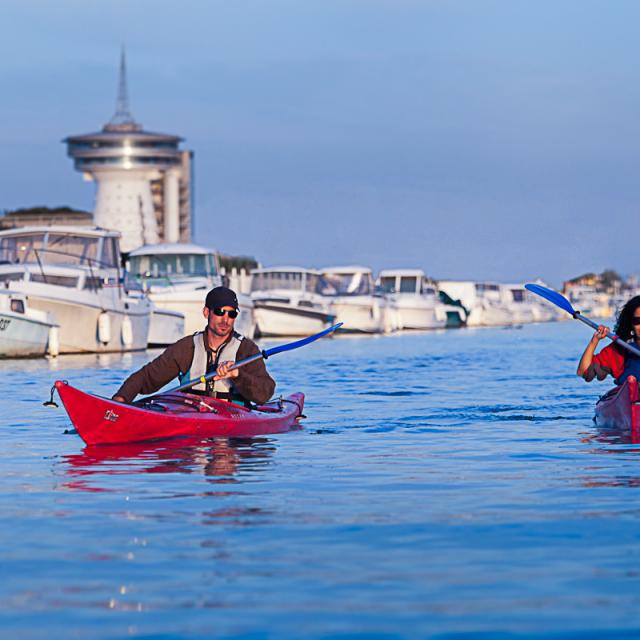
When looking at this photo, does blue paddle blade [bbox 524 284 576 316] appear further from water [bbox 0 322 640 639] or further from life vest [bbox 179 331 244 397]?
life vest [bbox 179 331 244 397]

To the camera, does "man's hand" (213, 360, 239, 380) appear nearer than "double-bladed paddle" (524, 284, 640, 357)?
Yes

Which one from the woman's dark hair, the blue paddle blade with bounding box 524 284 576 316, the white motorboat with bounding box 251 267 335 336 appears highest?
the white motorboat with bounding box 251 267 335 336

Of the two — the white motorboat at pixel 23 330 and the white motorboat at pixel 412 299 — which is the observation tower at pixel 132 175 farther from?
the white motorboat at pixel 23 330

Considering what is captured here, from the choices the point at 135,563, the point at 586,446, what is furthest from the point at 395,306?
the point at 135,563

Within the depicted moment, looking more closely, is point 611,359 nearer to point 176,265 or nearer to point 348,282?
point 176,265

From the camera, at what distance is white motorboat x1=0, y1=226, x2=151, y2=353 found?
109 feet

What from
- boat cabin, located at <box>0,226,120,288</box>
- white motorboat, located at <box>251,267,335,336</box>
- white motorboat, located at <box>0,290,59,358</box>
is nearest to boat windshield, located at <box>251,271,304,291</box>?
white motorboat, located at <box>251,267,335,336</box>

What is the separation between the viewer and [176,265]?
4678 cm

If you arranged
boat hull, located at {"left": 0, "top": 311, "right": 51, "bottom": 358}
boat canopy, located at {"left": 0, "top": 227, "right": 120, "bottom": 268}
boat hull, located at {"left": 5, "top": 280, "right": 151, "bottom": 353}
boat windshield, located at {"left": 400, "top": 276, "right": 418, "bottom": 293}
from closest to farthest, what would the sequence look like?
1. boat hull, located at {"left": 0, "top": 311, "right": 51, "bottom": 358}
2. boat hull, located at {"left": 5, "top": 280, "right": 151, "bottom": 353}
3. boat canopy, located at {"left": 0, "top": 227, "right": 120, "bottom": 268}
4. boat windshield, located at {"left": 400, "top": 276, "right": 418, "bottom": 293}

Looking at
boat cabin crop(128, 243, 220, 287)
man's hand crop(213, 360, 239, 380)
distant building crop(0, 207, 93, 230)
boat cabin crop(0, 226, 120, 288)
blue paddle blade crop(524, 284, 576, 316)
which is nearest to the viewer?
man's hand crop(213, 360, 239, 380)

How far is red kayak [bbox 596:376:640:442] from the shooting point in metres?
13.0

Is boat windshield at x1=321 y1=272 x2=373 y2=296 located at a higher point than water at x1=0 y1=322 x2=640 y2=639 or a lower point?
higher

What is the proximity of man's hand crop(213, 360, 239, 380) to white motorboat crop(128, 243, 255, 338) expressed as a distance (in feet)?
103

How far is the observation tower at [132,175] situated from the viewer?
11231 cm
